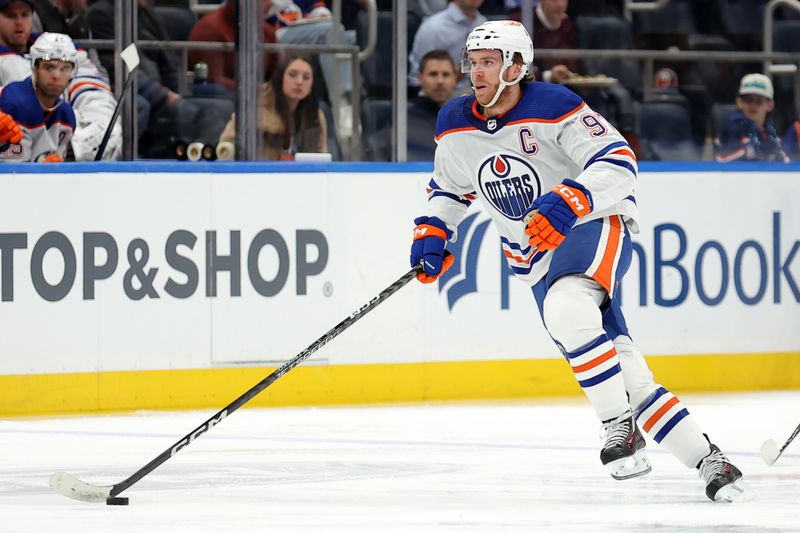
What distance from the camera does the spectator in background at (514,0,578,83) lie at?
6379mm

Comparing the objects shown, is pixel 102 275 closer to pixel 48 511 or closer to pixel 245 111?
pixel 245 111

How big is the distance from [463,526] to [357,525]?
22 cm

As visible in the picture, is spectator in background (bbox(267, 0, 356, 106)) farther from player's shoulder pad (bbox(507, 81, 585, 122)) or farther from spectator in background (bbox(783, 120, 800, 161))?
player's shoulder pad (bbox(507, 81, 585, 122))

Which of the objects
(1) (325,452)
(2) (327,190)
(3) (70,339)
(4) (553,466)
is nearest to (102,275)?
(3) (70,339)

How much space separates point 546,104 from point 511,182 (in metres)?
0.21

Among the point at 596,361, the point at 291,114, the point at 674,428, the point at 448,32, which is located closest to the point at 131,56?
the point at 291,114

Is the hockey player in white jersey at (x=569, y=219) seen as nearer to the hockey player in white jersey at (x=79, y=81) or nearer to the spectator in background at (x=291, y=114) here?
the spectator in background at (x=291, y=114)

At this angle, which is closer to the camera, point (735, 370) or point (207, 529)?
point (207, 529)

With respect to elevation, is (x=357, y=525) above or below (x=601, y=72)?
below

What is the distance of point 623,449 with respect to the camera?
357 centimetres

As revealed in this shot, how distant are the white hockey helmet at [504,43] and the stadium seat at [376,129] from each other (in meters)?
Answer: 2.11

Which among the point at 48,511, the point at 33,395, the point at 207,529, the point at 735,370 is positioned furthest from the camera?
the point at 735,370

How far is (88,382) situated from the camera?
5383 millimetres

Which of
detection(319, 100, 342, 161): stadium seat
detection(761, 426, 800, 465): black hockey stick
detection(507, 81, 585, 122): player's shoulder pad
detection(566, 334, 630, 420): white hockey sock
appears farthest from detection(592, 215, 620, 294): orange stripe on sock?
detection(319, 100, 342, 161): stadium seat
